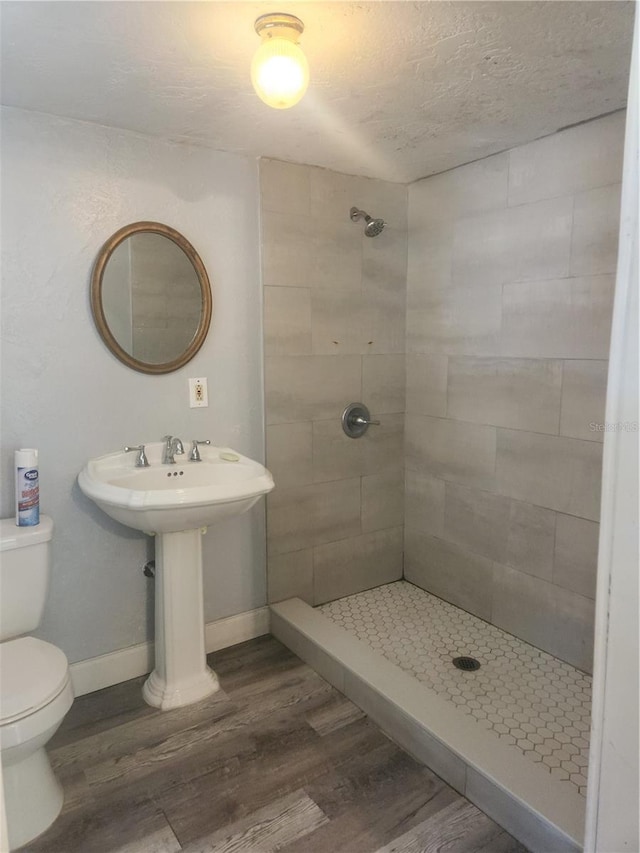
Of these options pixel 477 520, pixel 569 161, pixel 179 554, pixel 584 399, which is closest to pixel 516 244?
pixel 569 161

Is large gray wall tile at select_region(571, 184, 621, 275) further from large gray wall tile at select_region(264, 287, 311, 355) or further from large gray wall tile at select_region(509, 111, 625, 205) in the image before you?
large gray wall tile at select_region(264, 287, 311, 355)

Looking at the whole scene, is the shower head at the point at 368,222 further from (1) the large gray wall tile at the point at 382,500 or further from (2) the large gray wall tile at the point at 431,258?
(1) the large gray wall tile at the point at 382,500

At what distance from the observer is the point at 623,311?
1051 millimetres

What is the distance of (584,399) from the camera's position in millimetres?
2297

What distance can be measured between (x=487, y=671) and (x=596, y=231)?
1778mm

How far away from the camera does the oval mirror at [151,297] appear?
224cm

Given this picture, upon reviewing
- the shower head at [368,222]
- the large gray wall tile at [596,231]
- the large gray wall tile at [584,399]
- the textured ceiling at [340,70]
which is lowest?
the large gray wall tile at [584,399]

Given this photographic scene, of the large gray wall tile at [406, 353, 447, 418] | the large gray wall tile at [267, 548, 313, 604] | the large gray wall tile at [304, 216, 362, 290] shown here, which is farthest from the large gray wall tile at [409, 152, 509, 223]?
the large gray wall tile at [267, 548, 313, 604]

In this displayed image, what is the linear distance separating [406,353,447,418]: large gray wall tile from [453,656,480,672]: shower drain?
1128 mm

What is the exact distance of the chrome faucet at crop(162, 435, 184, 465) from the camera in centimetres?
238

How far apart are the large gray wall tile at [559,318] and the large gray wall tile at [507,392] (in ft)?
0.22

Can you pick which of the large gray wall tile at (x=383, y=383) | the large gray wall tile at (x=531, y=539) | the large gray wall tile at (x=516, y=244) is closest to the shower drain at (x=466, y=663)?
the large gray wall tile at (x=531, y=539)

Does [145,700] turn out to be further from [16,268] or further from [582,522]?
[582,522]

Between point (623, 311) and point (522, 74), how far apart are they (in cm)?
116
